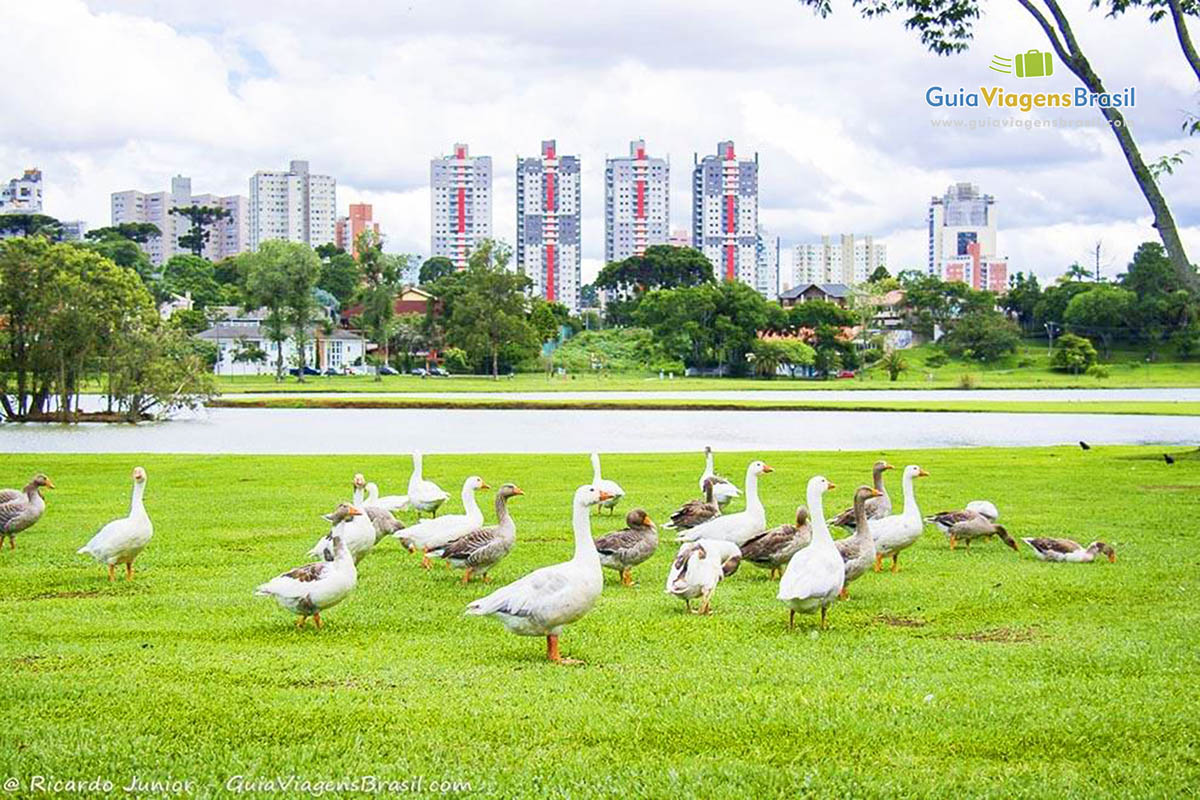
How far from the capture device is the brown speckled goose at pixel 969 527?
16734 mm

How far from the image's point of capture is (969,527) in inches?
660

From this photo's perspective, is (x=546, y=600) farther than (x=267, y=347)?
No

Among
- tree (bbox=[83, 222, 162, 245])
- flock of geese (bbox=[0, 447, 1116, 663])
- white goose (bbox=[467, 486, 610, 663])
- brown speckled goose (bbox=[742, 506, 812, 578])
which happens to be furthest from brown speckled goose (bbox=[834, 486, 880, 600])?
tree (bbox=[83, 222, 162, 245])

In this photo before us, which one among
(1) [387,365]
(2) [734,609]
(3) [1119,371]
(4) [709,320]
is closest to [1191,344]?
(3) [1119,371]

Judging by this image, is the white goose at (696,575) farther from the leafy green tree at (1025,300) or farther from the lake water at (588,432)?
the leafy green tree at (1025,300)

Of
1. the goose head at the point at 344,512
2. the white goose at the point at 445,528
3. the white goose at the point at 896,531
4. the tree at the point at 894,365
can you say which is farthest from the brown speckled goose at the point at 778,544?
the tree at the point at 894,365

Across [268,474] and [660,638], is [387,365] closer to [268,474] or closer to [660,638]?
[268,474]

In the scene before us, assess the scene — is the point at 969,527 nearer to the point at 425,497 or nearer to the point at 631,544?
the point at 631,544

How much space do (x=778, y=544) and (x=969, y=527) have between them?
4.25 m

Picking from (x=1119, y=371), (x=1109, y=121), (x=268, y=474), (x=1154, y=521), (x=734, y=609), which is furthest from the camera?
(x=1119, y=371)

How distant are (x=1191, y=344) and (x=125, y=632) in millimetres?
134178

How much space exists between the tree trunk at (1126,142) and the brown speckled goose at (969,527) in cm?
404

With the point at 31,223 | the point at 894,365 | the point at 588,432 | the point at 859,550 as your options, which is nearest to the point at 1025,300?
the point at 894,365

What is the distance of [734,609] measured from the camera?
494 inches
